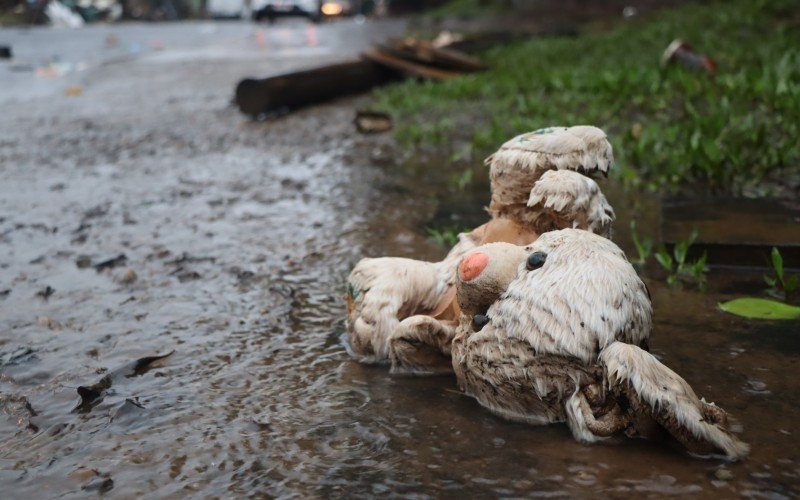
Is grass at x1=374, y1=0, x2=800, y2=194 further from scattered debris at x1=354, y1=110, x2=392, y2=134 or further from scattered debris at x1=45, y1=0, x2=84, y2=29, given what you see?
scattered debris at x1=45, y1=0, x2=84, y2=29

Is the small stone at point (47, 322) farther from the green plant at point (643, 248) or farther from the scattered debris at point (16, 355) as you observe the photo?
the green plant at point (643, 248)

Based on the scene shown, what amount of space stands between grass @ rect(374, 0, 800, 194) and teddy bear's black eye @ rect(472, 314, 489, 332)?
8.40ft

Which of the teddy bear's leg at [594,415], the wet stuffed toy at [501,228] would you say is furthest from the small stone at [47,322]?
the teddy bear's leg at [594,415]

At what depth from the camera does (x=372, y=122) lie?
23.2ft

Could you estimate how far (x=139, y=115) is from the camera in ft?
27.6

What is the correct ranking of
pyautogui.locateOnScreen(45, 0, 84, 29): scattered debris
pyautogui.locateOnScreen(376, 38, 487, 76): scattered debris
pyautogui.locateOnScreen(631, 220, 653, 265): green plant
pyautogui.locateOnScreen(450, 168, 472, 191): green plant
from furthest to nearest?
pyautogui.locateOnScreen(45, 0, 84, 29): scattered debris → pyautogui.locateOnScreen(376, 38, 487, 76): scattered debris → pyautogui.locateOnScreen(450, 168, 472, 191): green plant → pyautogui.locateOnScreen(631, 220, 653, 265): green plant

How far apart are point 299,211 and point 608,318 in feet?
9.49

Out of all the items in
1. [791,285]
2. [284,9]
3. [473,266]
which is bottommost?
[791,285]

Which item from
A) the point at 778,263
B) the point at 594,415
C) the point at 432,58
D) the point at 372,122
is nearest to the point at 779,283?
the point at 778,263

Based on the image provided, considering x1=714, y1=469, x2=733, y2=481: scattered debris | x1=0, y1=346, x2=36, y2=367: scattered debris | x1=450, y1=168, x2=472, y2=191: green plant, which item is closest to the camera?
x1=714, y1=469, x2=733, y2=481: scattered debris

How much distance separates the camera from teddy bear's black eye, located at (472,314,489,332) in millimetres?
2273

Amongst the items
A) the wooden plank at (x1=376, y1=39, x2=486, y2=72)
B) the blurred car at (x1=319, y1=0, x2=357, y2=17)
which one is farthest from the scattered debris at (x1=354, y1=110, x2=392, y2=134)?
the blurred car at (x1=319, y1=0, x2=357, y2=17)

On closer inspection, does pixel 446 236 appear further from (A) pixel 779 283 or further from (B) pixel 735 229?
(A) pixel 779 283

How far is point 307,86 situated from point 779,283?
19.8 feet
